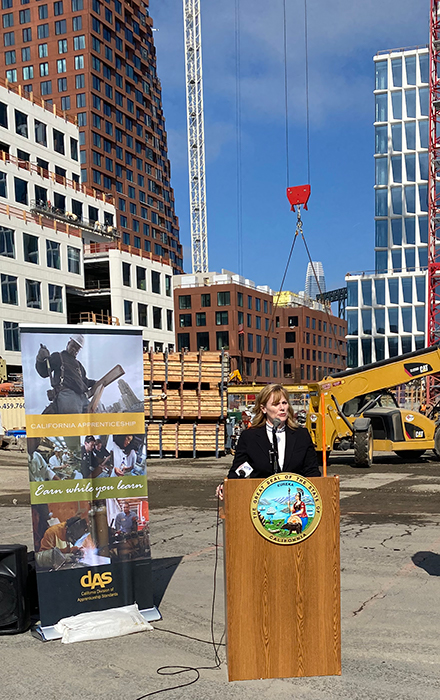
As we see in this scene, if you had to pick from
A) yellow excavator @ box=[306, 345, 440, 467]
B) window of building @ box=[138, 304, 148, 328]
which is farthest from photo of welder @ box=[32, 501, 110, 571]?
window of building @ box=[138, 304, 148, 328]

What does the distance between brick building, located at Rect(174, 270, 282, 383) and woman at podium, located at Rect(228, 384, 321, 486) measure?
8228 cm

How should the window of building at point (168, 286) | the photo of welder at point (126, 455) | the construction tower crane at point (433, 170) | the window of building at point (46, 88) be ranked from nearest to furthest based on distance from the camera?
the photo of welder at point (126, 455), the window of building at point (168, 286), the construction tower crane at point (433, 170), the window of building at point (46, 88)

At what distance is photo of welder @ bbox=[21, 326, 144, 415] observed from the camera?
5605mm

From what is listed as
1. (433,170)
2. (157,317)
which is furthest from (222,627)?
(433,170)

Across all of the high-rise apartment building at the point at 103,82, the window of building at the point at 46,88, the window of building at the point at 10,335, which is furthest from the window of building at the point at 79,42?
the window of building at the point at 10,335

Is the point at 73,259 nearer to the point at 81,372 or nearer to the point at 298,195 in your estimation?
the point at 298,195

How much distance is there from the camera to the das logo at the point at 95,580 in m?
5.70

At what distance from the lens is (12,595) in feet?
18.8

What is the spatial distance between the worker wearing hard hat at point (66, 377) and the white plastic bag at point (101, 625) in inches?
68.9

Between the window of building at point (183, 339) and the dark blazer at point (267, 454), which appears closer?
the dark blazer at point (267, 454)

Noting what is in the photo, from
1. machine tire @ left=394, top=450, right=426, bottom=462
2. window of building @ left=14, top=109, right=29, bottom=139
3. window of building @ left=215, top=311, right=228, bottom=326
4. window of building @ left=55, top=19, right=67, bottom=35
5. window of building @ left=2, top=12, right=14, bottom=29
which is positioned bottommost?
machine tire @ left=394, top=450, right=426, bottom=462

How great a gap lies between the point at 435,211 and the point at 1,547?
6926 cm

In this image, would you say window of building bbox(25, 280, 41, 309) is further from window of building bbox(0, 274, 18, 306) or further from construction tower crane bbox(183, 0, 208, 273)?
construction tower crane bbox(183, 0, 208, 273)

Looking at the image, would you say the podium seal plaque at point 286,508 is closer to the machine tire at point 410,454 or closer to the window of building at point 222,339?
the machine tire at point 410,454
